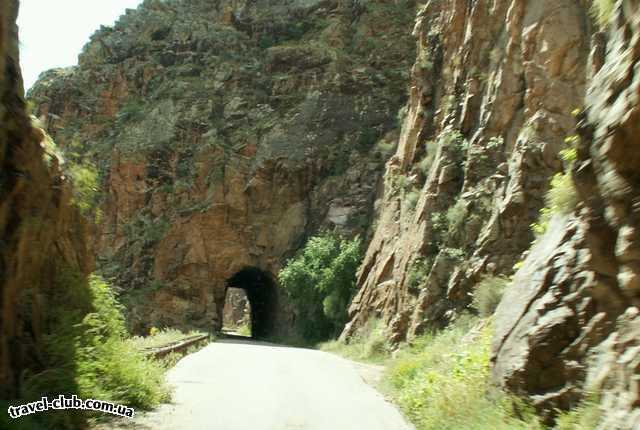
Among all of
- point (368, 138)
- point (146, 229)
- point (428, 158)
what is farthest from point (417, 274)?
point (146, 229)

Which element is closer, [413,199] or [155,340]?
[155,340]

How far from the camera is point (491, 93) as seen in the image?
58.3 ft

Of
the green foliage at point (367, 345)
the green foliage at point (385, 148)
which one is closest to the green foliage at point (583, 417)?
the green foliage at point (367, 345)

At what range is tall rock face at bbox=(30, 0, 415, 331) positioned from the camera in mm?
36125

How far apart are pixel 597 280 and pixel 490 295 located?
7243 mm

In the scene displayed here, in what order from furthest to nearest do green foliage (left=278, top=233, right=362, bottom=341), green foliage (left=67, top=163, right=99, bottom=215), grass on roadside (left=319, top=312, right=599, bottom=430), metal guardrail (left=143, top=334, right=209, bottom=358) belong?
1. green foliage (left=278, top=233, right=362, bottom=341)
2. metal guardrail (left=143, top=334, right=209, bottom=358)
3. green foliage (left=67, top=163, right=99, bottom=215)
4. grass on roadside (left=319, top=312, right=599, bottom=430)

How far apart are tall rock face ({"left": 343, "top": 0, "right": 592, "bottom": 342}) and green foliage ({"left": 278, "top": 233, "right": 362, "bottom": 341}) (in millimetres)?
4272

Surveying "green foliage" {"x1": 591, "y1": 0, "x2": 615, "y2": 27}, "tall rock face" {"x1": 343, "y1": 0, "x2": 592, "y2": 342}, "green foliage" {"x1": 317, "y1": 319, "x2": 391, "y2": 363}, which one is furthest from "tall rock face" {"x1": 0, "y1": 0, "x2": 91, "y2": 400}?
"green foliage" {"x1": 317, "y1": 319, "x2": 391, "y2": 363}

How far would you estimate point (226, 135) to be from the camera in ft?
130

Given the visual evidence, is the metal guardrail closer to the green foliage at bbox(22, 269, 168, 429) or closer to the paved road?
the paved road

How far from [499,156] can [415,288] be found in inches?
188

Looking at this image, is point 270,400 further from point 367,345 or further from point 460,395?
point 367,345

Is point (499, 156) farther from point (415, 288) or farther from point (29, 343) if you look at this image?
point (29, 343)

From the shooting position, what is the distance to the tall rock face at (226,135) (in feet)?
119
